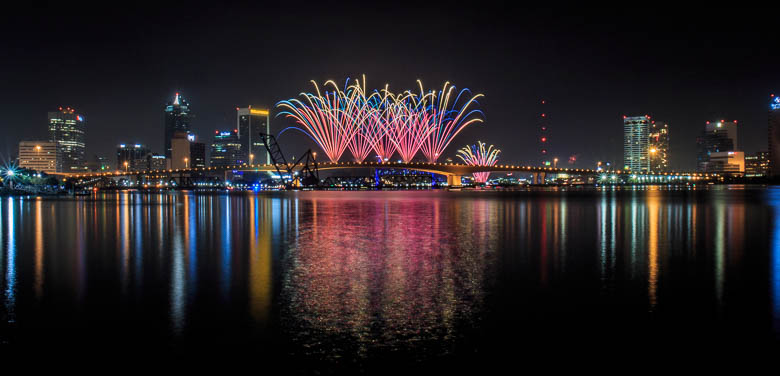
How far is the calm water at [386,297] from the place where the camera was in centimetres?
782

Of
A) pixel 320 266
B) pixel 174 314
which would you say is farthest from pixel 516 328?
pixel 320 266

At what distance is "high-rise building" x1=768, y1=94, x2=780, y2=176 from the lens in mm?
177550

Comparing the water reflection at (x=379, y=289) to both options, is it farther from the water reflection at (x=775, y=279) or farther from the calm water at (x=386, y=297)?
the water reflection at (x=775, y=279)

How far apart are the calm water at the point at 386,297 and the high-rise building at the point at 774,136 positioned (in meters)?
188

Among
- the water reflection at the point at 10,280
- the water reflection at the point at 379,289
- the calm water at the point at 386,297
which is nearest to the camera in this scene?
the calm water at the point at 386,297

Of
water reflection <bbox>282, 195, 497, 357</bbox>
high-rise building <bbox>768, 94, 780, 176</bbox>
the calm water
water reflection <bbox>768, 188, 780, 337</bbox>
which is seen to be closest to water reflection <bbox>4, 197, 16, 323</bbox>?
the calm water

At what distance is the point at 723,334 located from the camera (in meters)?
8.32

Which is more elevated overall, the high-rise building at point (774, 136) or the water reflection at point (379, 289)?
the high-rise building at point (774, 136)

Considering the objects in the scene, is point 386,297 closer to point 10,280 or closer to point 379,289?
point 379,289

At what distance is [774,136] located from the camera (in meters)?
182

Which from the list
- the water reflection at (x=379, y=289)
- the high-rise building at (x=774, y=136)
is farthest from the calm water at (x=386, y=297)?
the high-rise building at (x=774, y=136)

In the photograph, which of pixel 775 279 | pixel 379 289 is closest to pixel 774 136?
pixel 775 279

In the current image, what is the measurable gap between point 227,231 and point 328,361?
17772 mm

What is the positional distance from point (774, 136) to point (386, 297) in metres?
210
